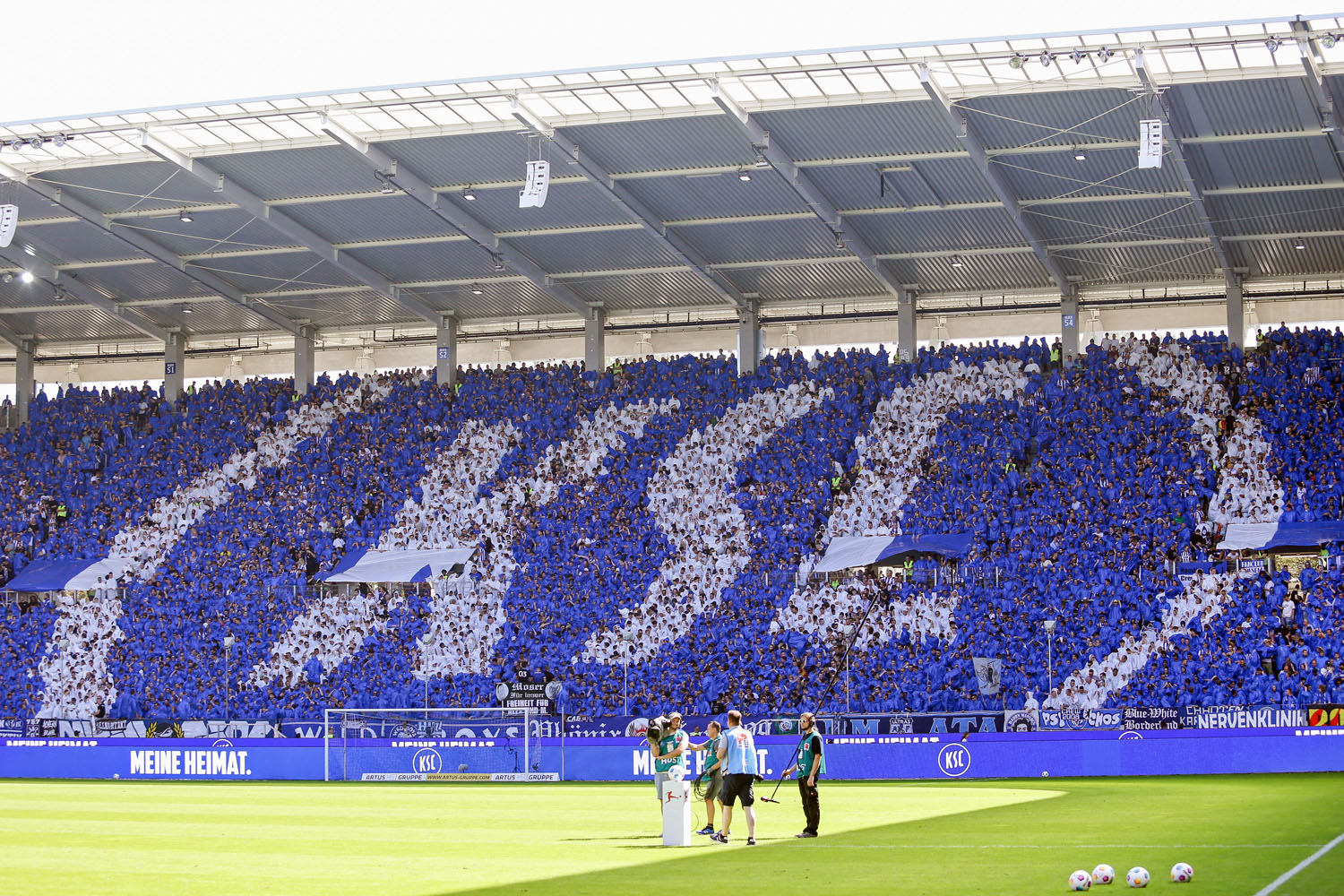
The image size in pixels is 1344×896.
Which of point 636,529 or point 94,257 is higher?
point 94,257

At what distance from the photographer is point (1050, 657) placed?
1480 inches

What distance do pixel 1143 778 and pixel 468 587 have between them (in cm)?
2078

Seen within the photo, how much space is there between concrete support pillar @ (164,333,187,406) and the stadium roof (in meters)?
3.13

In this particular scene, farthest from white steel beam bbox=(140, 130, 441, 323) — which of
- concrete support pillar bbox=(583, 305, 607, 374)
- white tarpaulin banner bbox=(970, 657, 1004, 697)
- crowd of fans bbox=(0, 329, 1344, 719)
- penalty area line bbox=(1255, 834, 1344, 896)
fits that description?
penalty area line bbox=(1255, 834, 1344, 896)

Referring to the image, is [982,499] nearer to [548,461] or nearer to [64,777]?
[548,461]

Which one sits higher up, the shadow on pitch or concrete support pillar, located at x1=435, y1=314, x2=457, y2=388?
concrete support pillar, located at x1=435, y1=314, x2=457, y2=388

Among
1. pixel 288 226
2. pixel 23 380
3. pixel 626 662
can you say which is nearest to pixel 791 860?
pixel 626 662

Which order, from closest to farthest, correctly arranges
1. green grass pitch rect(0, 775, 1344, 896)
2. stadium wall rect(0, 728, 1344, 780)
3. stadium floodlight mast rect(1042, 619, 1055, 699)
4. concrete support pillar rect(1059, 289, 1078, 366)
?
1. green grass pitch rect(0, 775, 1344, 896)
2. stadium wall rect(0, 728, 1344, 780)
3. stadium floodlight mast rect(1042, 619, 1055, 699)
4. concrete support pillar rect(1059, 289, 1078, 366)

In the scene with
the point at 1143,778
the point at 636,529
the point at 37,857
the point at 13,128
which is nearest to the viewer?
the point at 37,857

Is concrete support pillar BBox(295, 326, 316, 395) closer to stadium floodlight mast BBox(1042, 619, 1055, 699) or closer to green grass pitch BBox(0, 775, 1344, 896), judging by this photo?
green grass pitch BBox(0, 775, 1344, 896)

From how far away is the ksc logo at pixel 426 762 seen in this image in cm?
3822

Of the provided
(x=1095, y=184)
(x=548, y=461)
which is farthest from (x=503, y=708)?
(x=1095, y=184)

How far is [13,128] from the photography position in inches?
1474

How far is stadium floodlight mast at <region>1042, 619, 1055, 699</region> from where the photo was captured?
37.2 m
